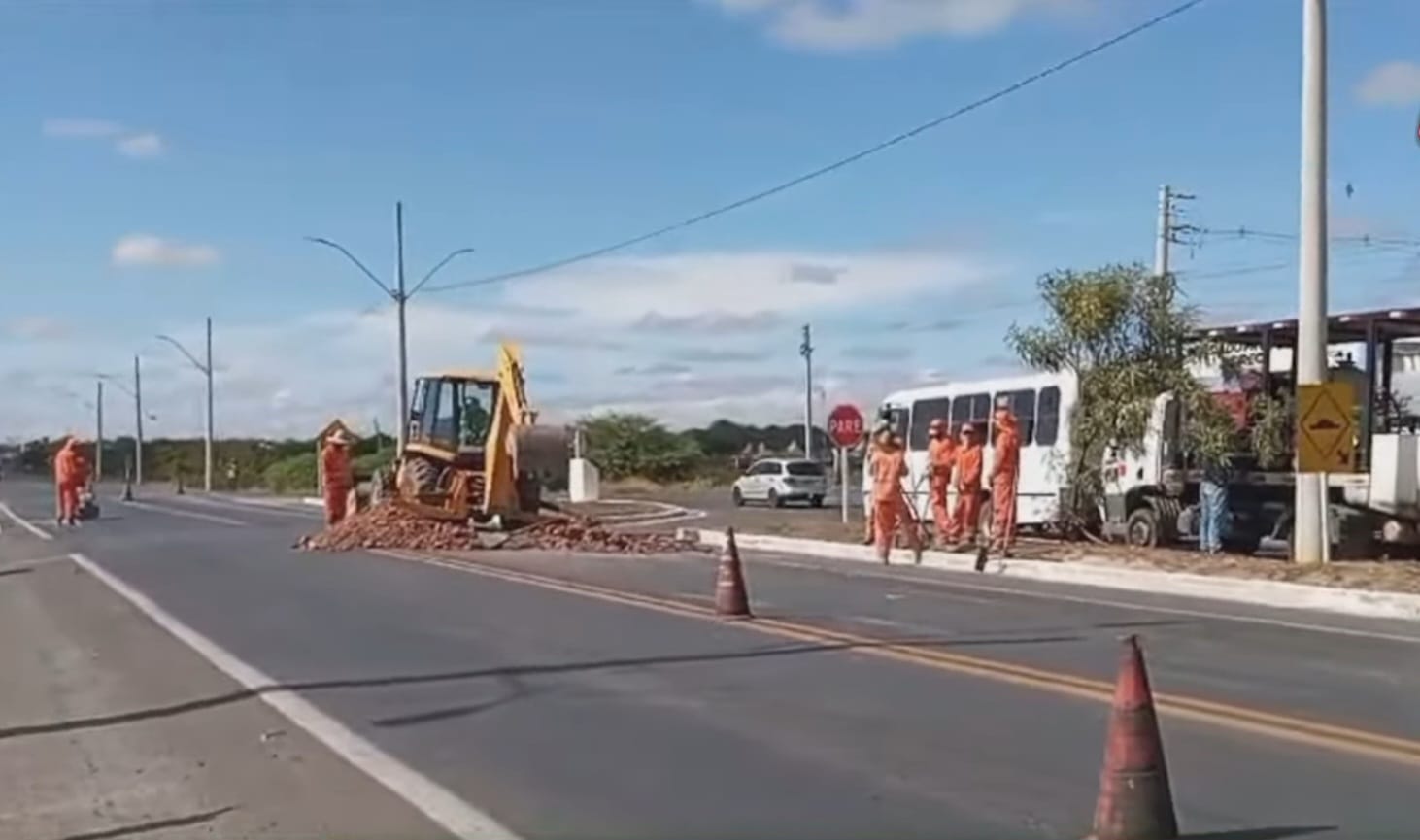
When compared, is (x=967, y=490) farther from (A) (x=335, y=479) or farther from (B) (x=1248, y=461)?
(A) (x=335, y=479)

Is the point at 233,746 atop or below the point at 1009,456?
below

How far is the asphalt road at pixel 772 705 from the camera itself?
27.3 ft

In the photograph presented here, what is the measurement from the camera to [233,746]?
10492mm

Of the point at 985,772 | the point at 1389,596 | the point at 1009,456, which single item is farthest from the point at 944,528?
the point at 985,772

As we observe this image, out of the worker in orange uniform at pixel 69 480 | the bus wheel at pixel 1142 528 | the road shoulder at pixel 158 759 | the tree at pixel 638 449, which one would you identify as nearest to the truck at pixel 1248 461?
the bus wheel at pixel 1142 528

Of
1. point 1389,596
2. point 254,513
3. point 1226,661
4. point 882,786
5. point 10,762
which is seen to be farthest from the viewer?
point 254,513

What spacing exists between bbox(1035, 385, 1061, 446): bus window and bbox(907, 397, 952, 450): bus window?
2359 millimetres

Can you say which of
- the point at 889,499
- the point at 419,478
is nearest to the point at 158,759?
the point at 889,499

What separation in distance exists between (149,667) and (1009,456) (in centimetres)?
1445

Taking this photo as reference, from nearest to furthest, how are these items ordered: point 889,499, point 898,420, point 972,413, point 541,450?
point 889,499, point 541,450, point 972,413, point 898,420

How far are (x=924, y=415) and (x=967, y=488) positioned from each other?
17.9 feet

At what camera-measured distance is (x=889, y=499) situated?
1057 inches

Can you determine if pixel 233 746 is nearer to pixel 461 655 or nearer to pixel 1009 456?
pixel 461 655

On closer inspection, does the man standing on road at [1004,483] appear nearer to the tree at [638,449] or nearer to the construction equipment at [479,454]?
the construction equipment at [479,454]
